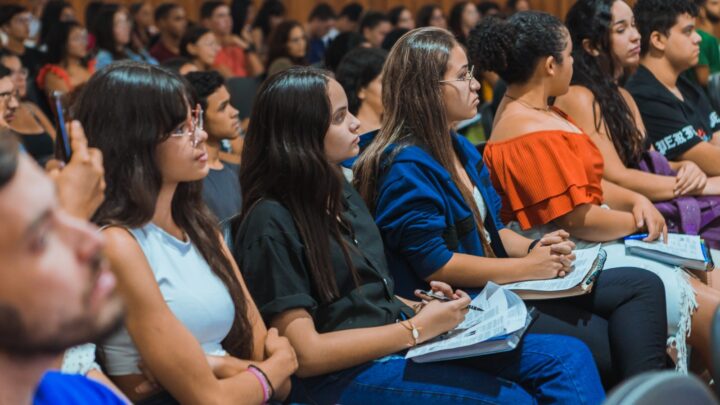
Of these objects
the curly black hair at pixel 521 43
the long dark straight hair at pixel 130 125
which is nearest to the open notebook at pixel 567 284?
the curly black hair at pixel 521 43

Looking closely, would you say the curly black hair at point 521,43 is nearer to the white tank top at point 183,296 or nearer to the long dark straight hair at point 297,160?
the long dark straight hair at point 297,160

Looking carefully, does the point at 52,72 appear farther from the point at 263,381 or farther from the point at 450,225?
the point at 263,381

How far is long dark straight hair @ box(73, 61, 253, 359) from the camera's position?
1614 millimetres

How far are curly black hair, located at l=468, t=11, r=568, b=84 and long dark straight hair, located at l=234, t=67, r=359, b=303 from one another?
0.89 m

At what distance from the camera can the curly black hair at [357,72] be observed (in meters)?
3.68

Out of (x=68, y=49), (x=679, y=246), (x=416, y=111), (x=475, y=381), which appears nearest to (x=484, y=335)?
→ (x=475, y=381)

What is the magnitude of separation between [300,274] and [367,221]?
0.29 m

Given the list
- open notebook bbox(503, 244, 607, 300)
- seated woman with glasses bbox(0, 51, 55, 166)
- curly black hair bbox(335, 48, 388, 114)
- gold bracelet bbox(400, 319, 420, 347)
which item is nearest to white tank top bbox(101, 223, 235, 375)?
gold bracelet bbox(400, 319, 420, 347)

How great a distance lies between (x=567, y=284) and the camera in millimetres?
2188

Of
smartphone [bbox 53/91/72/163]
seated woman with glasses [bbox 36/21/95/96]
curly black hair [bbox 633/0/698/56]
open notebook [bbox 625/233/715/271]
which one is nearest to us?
smartphone [bbox 53/91/72/163]

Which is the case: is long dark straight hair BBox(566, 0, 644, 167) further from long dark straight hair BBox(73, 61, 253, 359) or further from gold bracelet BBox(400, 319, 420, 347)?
long dark straight hair BBox(73, 61, 253, 359)

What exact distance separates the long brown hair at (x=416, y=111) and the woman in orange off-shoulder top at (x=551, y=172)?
27 centimetres

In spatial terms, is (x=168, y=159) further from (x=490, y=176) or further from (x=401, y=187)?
(x=490, y=176)

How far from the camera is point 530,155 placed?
2611 millimetres
